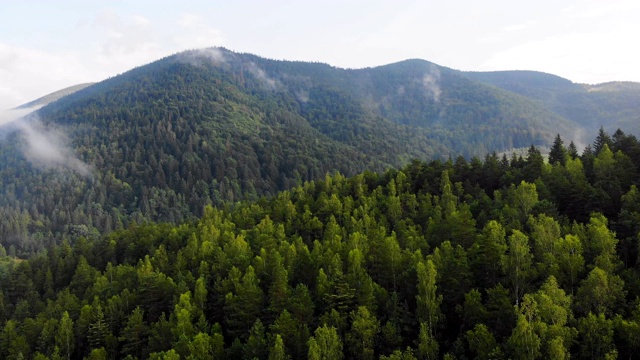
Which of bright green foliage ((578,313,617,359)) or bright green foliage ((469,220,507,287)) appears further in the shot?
bright green foliage ((469,220,507,287))

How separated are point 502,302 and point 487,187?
219ft

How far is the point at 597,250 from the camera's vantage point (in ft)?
241

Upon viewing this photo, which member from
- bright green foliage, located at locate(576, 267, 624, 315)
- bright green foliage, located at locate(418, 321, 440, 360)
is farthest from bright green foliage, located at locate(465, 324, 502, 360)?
bright green foliage, located at locate(576, 267, 624, 315)

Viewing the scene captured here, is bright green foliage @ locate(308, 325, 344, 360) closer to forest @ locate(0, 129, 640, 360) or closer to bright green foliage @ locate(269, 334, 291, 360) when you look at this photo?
forest @ locate(0, 129, 640, 360)

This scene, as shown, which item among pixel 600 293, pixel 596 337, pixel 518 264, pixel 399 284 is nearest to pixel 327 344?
pixel 399 284

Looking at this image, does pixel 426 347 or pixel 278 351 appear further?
pixel 278 351

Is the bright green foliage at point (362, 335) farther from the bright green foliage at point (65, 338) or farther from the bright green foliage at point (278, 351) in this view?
the bright green foliage at point (65, 338)

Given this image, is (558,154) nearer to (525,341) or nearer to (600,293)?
(600,293)

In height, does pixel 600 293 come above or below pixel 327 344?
above

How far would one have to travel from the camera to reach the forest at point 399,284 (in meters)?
63.5

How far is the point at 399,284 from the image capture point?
83.2 m

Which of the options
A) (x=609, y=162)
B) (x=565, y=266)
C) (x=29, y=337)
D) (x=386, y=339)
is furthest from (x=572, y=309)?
(x=29, y=337)

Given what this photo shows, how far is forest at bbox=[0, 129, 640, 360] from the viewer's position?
208ft

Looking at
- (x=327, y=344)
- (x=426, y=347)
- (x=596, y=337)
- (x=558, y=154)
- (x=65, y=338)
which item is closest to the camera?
(x=596, y=337)
